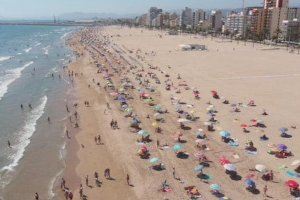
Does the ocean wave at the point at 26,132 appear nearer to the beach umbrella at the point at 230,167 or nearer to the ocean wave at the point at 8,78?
the ocean wave at the point at 8,78

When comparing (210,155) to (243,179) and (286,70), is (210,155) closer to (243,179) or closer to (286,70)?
(243,179)

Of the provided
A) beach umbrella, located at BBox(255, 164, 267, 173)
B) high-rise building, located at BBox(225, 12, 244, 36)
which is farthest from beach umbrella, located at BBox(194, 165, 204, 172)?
high-rise building, located at BBox(225, 12, 244, 36)

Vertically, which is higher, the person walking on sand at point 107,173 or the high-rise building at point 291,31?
the high-rise building at point 291,31

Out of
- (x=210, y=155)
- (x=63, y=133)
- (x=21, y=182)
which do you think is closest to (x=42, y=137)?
(x=63, y=133)

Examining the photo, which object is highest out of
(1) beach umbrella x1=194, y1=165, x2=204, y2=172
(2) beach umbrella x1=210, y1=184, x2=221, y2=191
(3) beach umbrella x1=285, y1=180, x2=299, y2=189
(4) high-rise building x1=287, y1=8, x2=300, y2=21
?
(4) high-rise building x1=287, y1=8, x2=300, y2=21

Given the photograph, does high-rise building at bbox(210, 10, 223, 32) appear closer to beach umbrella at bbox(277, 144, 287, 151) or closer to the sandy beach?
the sandy beach

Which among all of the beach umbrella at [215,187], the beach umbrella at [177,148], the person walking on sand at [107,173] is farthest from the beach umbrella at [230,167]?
the person walking on sand at [107,173]
